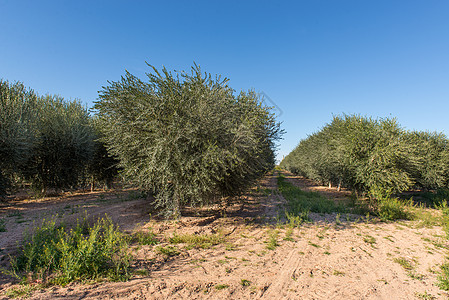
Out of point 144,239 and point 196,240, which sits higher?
point 144,239

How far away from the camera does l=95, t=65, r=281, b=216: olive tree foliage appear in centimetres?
741

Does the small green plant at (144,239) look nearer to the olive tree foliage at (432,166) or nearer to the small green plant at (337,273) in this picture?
the small green plant at (337,273)

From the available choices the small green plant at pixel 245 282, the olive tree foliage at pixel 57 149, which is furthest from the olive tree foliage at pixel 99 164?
the small green plant at pixel 245 282

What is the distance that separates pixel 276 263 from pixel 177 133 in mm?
5100

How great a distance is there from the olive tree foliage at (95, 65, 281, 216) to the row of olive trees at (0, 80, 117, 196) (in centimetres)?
609

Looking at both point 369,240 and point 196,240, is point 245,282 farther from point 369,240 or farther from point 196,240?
point 369,240

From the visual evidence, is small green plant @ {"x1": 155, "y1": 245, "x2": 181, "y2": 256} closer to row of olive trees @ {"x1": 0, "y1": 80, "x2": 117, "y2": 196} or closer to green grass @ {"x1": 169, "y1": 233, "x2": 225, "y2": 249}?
green grass @ {"x1": 169, "y1": 233, "x2": 225, "y2": 249}

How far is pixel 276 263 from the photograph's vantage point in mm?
5805

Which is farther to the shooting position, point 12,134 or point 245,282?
point 12,134

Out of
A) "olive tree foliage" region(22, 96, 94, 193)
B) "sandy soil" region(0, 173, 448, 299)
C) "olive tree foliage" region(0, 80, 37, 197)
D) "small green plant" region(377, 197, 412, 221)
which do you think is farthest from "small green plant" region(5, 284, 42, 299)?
"olive tree foliage" region(22, 96, 94, 193)

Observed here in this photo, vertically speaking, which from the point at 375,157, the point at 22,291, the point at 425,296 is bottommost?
the point at 425,296

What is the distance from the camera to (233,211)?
11523 mm

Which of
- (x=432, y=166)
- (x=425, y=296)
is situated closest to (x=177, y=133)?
(x=425, y=296)

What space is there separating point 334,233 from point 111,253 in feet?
26.1
